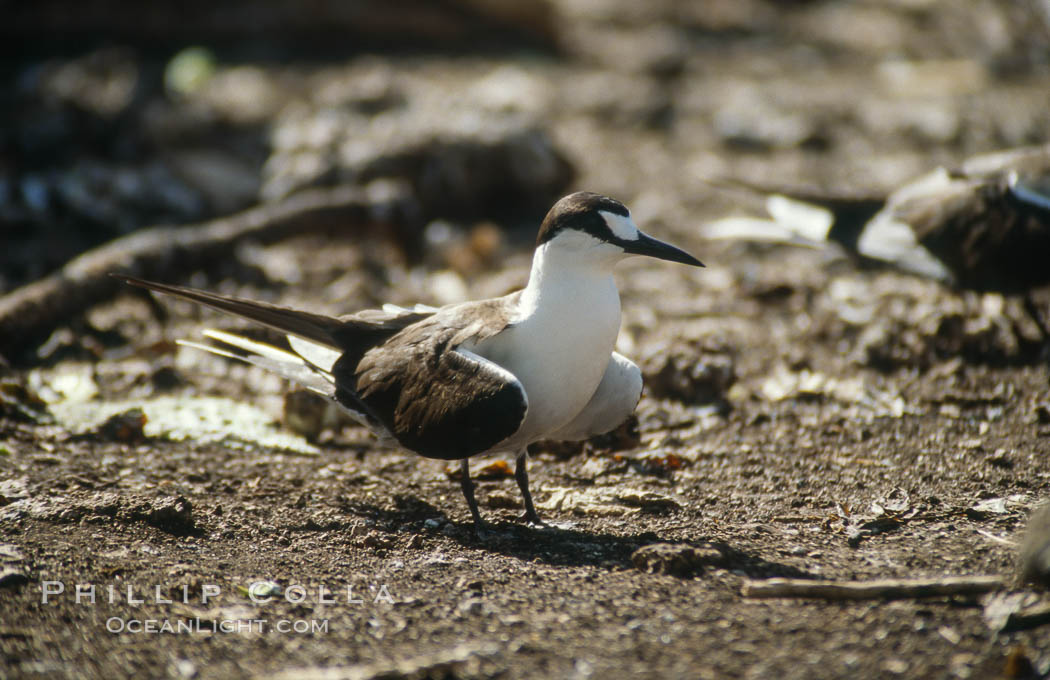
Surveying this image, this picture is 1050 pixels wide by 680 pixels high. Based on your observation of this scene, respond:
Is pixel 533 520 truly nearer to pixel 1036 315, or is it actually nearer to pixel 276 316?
pixel 276 316

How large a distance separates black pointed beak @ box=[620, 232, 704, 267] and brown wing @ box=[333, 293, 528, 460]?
1.87 ft

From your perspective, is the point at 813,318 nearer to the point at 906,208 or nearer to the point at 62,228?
the point at 906,208

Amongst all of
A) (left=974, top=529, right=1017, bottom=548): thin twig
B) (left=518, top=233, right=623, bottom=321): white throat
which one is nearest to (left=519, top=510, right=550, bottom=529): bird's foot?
(left=518, top=233, right=623, bottom=321): white throat

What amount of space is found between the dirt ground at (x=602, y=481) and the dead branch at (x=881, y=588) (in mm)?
33

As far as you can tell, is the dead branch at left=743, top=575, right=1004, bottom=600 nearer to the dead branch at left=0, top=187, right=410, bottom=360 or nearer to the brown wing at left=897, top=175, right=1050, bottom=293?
the brown wing at left=897, top=175, right=1050, bottom=293

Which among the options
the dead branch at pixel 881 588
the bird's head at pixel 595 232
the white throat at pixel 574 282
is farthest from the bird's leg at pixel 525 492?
the dead branch at pixel 881 588

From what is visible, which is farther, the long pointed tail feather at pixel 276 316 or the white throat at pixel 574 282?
the long pointed tail feather at pixel 276 316

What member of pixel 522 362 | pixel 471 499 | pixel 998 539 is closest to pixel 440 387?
pixel 522 362

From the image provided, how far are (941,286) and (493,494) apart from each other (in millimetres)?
3227

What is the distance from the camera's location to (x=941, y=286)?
5.70 meters

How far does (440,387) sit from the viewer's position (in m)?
3.66

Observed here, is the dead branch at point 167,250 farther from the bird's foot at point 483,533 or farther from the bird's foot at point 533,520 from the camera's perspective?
the bird's foot at point 533,520

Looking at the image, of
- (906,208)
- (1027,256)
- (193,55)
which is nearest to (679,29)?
(193,55)

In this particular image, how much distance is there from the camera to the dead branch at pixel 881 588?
282cm
